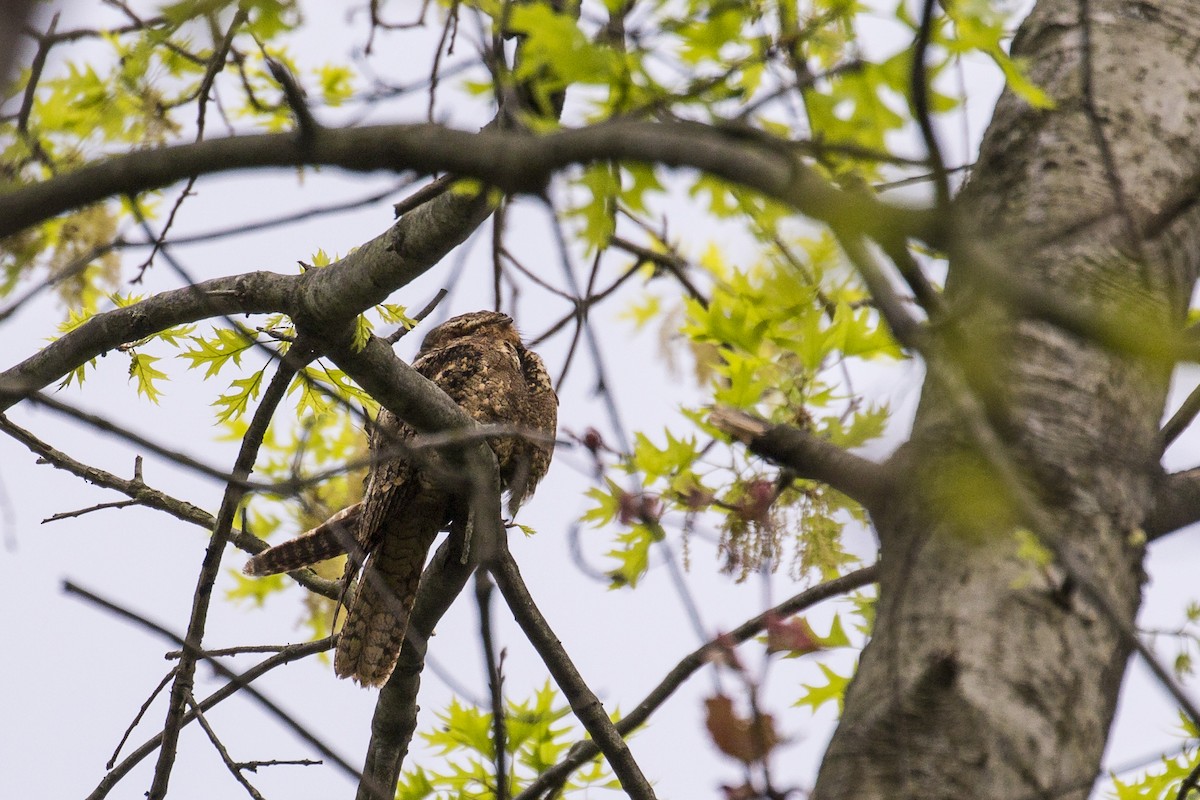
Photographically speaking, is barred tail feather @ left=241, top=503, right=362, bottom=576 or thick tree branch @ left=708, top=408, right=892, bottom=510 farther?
barred tail feather @ left=241, top=503, right=362, bottom=576

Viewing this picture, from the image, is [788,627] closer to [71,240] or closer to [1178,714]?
[1178,714]

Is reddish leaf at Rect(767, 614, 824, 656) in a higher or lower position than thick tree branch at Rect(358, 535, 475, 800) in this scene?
lower

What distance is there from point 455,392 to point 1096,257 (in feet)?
9.60

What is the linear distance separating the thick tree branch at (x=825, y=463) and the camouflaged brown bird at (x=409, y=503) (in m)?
2.31

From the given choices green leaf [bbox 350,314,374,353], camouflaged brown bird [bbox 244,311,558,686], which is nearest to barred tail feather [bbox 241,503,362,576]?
camouflaged brown bird [bbox 244,311,558,686]

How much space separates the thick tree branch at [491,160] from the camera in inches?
44.8

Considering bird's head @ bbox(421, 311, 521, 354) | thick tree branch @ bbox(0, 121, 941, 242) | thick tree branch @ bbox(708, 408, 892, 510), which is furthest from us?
bird's head @ bbox(421, 311, 521, 354)

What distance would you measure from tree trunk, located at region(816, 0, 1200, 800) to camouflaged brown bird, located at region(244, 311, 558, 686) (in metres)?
2.38

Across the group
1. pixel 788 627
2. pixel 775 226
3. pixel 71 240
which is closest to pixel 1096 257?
pixel 775 226

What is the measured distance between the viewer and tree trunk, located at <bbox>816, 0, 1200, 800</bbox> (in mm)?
1410

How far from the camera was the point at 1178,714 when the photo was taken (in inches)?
122

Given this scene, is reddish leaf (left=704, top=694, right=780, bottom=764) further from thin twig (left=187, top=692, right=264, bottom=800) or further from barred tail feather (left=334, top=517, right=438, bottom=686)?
barred tail feather (left=334, top=517, right=438, bottom=686)

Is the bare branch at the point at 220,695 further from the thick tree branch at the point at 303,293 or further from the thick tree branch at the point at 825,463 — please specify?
the thick tree branch at the point at 825,463

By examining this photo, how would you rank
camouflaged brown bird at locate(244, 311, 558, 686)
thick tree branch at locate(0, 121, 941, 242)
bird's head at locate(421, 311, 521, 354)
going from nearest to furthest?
thick tree branch at locate(0, 121, 941, 242), camouflaged brown bird at locate(244, 311, 558, 686), bird's head at locate(421, 311, 521, 354)
